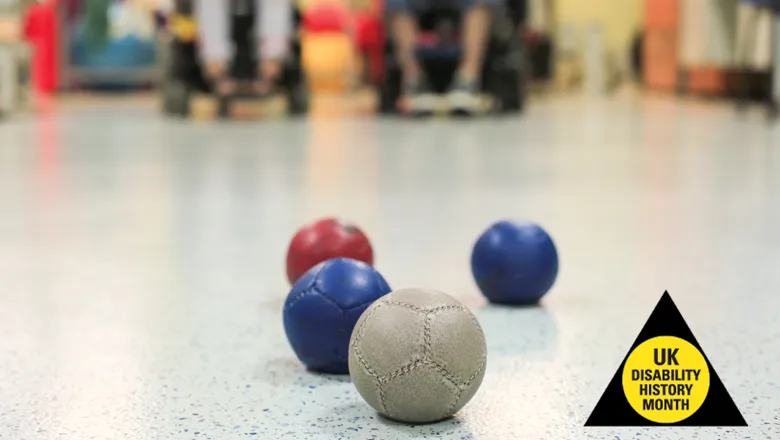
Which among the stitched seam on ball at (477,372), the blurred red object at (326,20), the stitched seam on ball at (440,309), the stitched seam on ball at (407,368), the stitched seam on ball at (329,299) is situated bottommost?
the stitched seam on ball at (477,372)

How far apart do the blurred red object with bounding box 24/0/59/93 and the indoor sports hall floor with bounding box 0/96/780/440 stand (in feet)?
18.9

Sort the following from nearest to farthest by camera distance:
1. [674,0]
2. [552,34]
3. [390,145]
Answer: [390,145]
[674,0]
[552,34]

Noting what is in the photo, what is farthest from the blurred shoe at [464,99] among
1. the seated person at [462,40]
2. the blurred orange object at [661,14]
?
the blurred orange object at [661,14]

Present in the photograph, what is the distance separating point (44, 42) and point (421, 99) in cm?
507

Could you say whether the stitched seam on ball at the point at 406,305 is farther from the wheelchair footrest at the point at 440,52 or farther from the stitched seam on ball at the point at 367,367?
the wheelchair footrest at the point at 440,52

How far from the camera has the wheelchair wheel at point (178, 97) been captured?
23.3 ft

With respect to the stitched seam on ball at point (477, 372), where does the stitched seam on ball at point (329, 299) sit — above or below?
above

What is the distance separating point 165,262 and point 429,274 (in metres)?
0.58

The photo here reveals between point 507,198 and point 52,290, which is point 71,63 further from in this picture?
point 52,290

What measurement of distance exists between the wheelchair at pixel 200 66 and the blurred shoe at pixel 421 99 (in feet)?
2.47

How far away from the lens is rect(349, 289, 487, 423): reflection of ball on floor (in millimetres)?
1238

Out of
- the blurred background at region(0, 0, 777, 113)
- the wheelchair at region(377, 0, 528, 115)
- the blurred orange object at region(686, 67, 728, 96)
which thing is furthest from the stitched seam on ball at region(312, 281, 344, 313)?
Answer: the blurred orange object at region(686, 67, 728, 96)

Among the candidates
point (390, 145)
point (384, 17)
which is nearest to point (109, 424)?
point (390, 145)

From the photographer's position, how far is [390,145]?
5176mm
